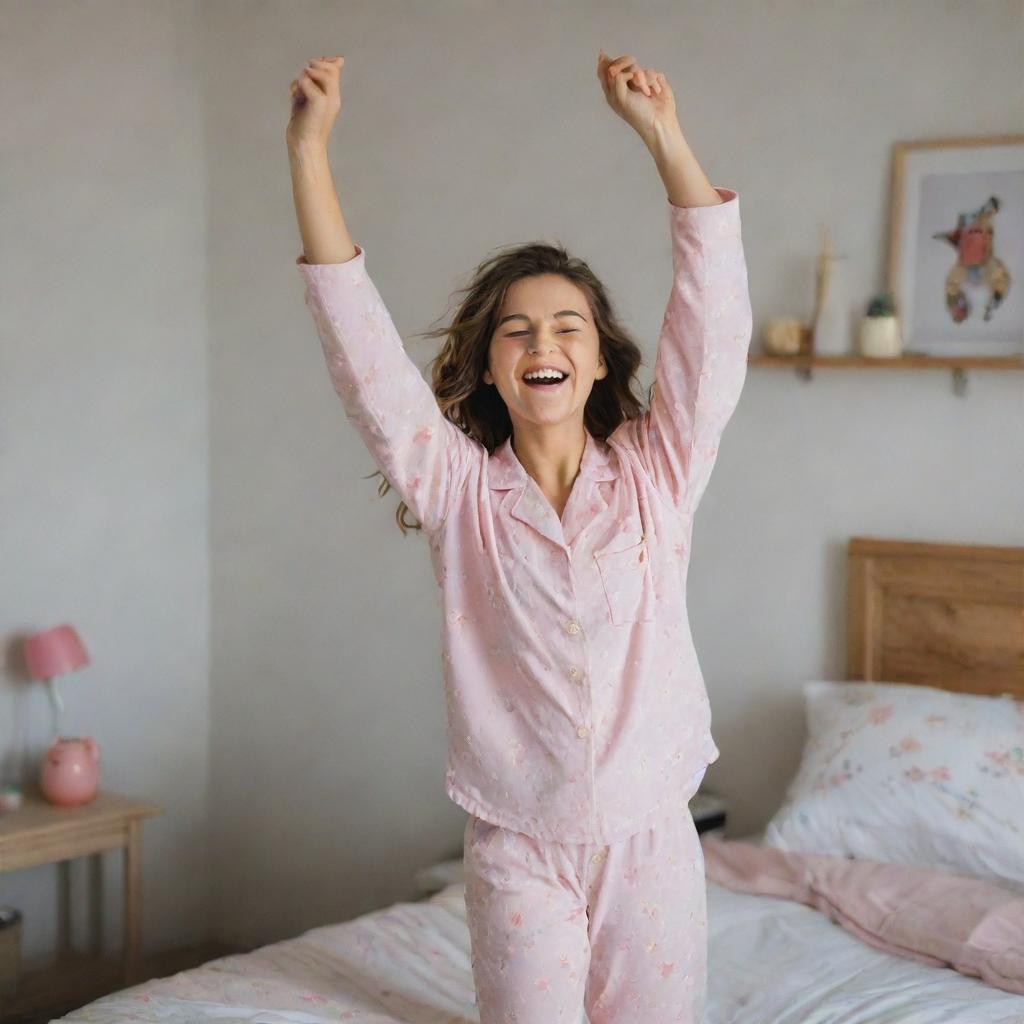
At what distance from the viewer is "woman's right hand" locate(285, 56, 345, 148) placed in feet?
5.15

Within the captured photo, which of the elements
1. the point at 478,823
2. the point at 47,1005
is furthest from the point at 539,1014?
the point at 47,1005

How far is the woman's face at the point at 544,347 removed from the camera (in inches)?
70.4

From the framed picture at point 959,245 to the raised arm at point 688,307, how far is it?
125 centimetres

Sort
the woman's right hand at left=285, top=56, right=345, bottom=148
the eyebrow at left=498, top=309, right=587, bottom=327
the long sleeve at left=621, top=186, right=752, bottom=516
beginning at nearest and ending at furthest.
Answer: the woman's right hand at left=285, top=56, right=345, bottom=148, the long sleeve at left=621, top=186, right=752, bottom=516, the eyebrow at left=498, top=309, right=587, bottom=327

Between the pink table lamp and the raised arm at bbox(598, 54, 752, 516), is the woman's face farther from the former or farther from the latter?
the pink table lamp

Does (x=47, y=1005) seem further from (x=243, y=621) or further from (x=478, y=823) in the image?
(x=478, y=823)

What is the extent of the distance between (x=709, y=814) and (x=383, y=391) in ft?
5.62

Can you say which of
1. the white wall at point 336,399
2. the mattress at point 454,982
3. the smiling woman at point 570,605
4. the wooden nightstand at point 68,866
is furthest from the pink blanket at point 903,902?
the wooden nightstand at point 68,866

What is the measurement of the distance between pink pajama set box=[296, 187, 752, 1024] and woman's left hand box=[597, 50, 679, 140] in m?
0.11

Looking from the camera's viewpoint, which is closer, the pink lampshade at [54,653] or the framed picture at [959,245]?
the framed picture at [959,245]

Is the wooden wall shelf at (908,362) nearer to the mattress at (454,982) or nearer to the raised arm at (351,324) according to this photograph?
the mattress at (454,982)

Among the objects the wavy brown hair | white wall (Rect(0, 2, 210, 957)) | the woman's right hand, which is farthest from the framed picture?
white wall (Rect(0, 2, 210, 957))

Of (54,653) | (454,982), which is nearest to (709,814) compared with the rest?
(454,982)

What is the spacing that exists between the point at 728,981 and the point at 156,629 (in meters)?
2.05
